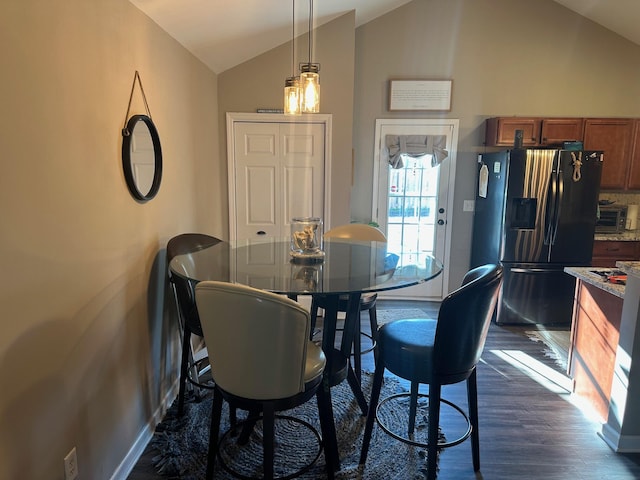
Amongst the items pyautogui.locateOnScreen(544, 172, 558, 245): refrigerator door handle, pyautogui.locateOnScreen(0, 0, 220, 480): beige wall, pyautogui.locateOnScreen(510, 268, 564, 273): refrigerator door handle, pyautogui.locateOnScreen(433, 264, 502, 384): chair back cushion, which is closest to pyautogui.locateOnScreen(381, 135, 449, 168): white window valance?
pyautogui.locateOnScreen(544, 172, 558, 245): refrigerator door handle

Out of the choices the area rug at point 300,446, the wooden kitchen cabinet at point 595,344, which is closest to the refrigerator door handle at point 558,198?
the wooden kitchen cabinet at point 595,344

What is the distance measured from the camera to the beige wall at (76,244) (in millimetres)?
1319

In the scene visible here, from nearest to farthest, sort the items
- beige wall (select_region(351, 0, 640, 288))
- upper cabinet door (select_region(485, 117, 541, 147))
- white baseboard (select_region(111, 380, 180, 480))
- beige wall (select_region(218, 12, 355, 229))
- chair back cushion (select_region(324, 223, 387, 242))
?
white baseboard (select_region(111, 380, 180, 480)), chair back cushion (select_region(324, 223, 387, 242)), beige wall (select_region(218, 12, 355, 229)), upper cabinet door (select_region(485, 117, 541, 147)), beige wall (select_region(351, 0, 640, 288))

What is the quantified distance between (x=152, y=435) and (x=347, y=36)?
11.4 ft

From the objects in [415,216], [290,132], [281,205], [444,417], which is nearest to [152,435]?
[444,417]

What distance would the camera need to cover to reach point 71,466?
1.62m

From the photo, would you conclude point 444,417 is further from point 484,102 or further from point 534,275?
point 484,102

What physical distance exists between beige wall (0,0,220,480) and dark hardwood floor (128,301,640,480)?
562 mm

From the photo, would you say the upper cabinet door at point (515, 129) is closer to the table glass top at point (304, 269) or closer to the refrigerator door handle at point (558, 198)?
the refrigerator door handle at point (558, 198)

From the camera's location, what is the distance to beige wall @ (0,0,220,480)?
1.32m

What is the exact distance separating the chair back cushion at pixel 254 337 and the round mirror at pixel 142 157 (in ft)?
2.81

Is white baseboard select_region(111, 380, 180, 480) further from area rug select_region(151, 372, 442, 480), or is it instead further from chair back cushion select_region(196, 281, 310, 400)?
chair back cushion select_region(196, 281, 310, 400)

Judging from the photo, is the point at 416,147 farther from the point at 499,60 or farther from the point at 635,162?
the point at 635,162

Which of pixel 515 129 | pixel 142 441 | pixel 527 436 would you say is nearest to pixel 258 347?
pixel 142 441
